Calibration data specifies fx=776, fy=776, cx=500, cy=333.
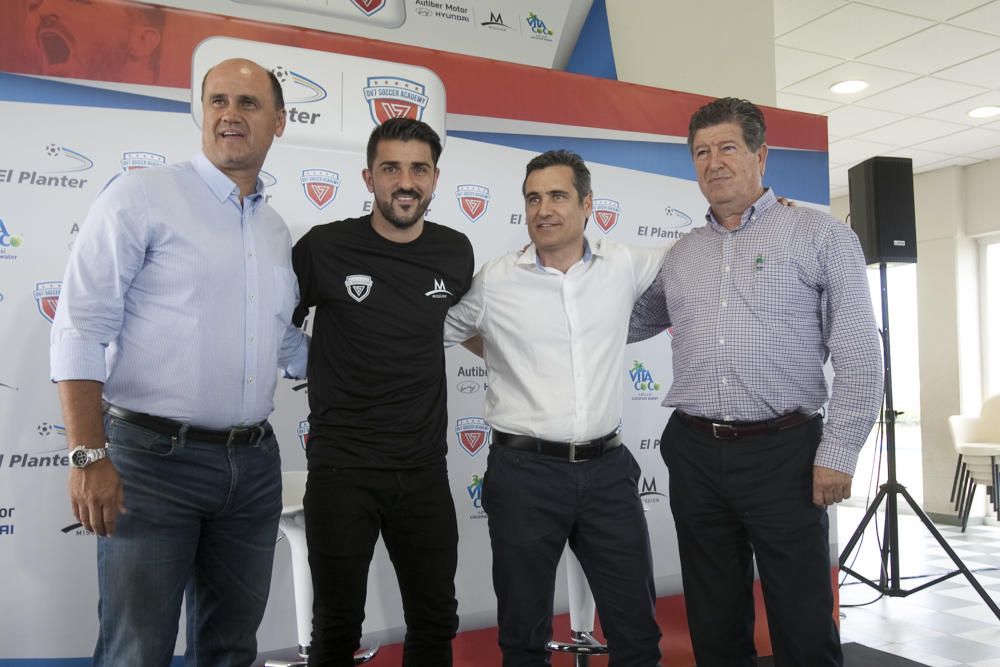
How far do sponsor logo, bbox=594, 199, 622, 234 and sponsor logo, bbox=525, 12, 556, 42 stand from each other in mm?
822

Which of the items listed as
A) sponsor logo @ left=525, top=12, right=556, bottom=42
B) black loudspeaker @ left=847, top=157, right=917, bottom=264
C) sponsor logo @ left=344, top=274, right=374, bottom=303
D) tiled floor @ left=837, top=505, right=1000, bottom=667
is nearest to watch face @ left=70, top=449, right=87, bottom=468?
sponsor logo @ left=344, top=274, right=374, bottom=303

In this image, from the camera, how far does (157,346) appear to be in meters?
1.67

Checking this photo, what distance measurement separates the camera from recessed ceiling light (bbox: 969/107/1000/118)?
20.8 ft

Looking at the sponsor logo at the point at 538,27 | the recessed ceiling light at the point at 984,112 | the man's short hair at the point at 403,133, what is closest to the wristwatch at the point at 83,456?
the man's short hair at the point at 403,133

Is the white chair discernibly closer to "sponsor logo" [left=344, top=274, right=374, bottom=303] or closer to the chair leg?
the chair leg

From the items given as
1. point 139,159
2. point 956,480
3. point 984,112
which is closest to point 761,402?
point 139,159

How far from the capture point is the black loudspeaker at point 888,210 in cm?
440

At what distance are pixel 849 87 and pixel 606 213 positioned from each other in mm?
3599

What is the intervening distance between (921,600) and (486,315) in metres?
3.81

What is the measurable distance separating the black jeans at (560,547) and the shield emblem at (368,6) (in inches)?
78.0

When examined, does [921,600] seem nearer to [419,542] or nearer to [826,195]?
[826,195]

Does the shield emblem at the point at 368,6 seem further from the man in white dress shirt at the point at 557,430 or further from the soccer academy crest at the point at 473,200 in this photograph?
the man in white dress shirt at the point at 557,430

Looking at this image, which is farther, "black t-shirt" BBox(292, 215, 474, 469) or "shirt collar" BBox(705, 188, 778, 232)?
"shirt collar" BBox(705, 188, 778, 232)

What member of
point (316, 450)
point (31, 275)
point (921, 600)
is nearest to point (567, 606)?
point (316, 450)
